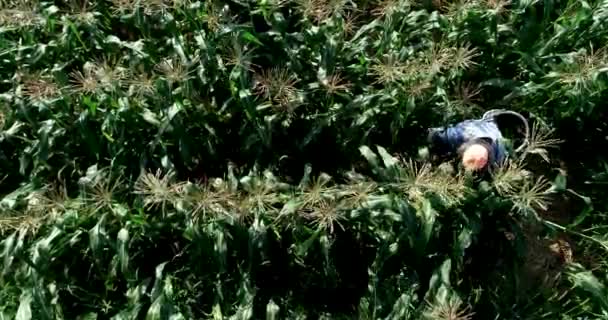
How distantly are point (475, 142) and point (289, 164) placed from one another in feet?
3.59

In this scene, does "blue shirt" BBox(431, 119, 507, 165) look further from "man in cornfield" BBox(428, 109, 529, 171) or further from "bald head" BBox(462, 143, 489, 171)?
"bald head" BBox(462, 143, 489, 171)

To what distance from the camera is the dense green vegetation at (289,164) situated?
153 inches

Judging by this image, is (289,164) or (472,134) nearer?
(472,134)

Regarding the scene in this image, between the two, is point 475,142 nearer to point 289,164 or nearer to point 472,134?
point 472,134

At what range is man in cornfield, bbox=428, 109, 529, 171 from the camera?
13.0ft

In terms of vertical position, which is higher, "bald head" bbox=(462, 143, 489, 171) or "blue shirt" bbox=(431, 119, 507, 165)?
"bald head" bbox=(462, 143, 489, 171)

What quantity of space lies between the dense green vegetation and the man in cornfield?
3.4 inches

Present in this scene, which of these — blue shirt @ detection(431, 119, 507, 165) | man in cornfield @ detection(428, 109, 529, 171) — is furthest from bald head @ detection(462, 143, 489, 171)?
blue shirt @ detection(431, 119, 507, 165)

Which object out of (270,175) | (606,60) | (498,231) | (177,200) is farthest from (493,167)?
(177,200)

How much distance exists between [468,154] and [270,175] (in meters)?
1.06

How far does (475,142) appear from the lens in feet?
13.4

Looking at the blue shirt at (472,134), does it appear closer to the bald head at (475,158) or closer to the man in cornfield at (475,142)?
the man in cornfield at (475,142)

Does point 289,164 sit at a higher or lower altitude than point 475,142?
lower

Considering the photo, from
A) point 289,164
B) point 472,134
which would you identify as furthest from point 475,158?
point 289,164
